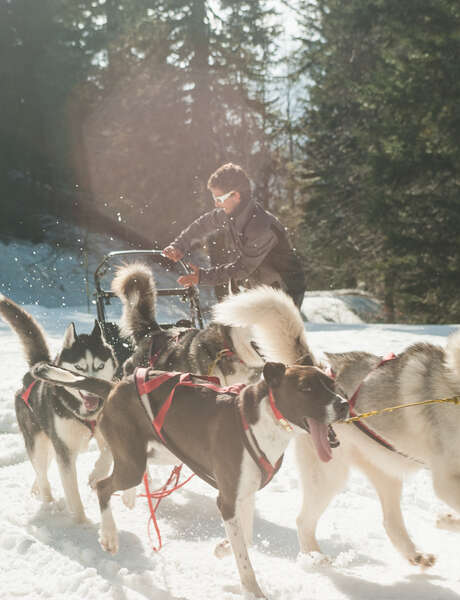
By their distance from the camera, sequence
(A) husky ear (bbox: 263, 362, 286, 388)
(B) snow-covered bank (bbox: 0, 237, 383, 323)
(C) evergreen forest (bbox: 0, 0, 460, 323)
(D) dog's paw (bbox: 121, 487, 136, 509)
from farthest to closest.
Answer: (C) evergreen forest (bbox: 0, 0, 460, 323)
(B) snow-covered bank (bbox: 0, 237, 383, 323)
(D) dog's paw (bbox: 121, 487, 136, 509)
(A) husky ear (bbox: 263, 362, 286, 388)

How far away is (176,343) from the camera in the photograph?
4.23m

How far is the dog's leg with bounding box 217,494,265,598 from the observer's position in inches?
94.2

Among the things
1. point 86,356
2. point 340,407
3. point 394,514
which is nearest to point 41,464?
point 86,356

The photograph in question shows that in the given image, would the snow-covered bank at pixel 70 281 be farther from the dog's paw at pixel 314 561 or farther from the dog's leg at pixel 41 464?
the dog's paw at pixel 314 561

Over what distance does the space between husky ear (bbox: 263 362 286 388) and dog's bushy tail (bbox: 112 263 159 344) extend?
2.20m

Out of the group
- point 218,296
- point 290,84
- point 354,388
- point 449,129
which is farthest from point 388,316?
point 354,388

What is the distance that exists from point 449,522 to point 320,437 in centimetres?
101

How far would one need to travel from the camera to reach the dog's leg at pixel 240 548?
7.85ft

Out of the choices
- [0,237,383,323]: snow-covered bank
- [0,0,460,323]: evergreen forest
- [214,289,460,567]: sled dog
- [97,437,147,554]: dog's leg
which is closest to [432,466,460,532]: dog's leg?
[214,289,460,567]: sled dog

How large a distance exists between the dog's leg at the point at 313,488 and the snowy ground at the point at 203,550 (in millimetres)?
126

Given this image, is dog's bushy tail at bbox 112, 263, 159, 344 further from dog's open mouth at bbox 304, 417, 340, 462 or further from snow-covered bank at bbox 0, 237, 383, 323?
snow-covered bank at bbox 0, 237, 383, 323

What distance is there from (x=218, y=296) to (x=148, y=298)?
0.72 meters

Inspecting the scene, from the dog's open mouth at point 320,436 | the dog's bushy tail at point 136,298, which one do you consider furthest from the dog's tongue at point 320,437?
the dog's bushy tail at point 136,298

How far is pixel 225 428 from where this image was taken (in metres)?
2.48
